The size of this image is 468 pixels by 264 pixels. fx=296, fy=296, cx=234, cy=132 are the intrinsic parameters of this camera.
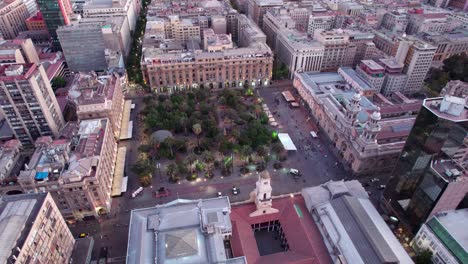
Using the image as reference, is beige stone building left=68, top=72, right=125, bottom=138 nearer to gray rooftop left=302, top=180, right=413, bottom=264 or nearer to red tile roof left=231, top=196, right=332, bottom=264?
red tile roof left=231, top=196, right=332, bottom=264

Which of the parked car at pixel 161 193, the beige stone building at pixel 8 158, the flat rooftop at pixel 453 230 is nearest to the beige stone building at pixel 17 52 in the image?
the beige stone building at pixel 8 158

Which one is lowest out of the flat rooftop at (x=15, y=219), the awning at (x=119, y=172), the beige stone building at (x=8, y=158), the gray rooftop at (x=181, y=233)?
the awning at (x=119, y=172)

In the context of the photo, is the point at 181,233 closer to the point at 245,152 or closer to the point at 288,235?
the point at 288,235

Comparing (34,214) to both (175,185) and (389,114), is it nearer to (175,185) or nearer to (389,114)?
(175,185)

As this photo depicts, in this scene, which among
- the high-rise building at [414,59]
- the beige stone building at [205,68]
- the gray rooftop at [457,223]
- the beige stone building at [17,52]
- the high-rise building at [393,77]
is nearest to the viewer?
the gray rooftop at [457,223]

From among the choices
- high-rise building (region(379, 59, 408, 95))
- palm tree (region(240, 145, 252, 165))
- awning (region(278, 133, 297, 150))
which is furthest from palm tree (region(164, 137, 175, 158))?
high-rise building (region(379, 59, 408, 95))

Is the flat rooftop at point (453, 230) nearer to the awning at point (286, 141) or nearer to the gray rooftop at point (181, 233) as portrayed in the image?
the awning at point (286, 141)
